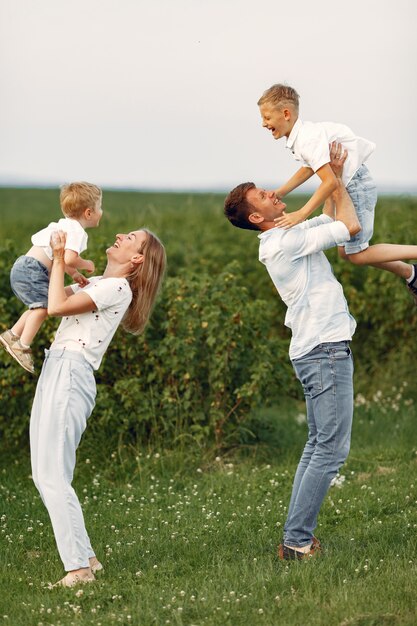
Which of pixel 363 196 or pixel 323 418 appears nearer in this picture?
pixel 323 418

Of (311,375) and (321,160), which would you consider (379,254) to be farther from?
(311,375)

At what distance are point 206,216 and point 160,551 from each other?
10801mm

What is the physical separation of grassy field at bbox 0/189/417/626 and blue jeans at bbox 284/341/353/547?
32 centimetres

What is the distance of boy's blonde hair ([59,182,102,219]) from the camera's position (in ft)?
17.6

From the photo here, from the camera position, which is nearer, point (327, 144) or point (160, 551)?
point (327, 144)

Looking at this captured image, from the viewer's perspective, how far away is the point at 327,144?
17.9 feet

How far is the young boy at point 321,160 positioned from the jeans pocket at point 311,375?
0.75 m

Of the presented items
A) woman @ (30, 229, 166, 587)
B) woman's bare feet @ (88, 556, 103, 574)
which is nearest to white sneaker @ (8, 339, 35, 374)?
woman @ (30, 229, 166, 587)

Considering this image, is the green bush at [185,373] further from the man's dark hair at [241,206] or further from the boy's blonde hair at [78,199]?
the boy's blonde hair at [78,199]

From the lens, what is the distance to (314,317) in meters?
5.29

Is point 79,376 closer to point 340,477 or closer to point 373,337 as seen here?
point 340,477

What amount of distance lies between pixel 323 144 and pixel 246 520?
2.57 meters

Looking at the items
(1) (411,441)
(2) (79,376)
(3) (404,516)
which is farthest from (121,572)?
(1) (411,441)

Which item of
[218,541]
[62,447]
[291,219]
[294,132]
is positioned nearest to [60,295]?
[62,447]
